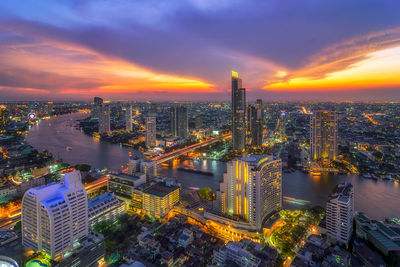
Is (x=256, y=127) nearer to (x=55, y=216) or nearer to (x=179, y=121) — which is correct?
(x=179, y=121)

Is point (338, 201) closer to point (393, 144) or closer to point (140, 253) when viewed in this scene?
point (140, 253)

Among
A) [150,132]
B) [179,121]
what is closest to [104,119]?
[150,132]

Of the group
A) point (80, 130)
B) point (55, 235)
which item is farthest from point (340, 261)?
point (80, 130)

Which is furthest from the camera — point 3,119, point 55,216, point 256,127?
point 3,119

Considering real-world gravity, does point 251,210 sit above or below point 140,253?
above

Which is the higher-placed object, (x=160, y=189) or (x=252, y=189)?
(x=252, y=189)

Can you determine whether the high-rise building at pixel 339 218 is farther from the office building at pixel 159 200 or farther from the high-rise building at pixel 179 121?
the high-rise building at pixel 179 121
